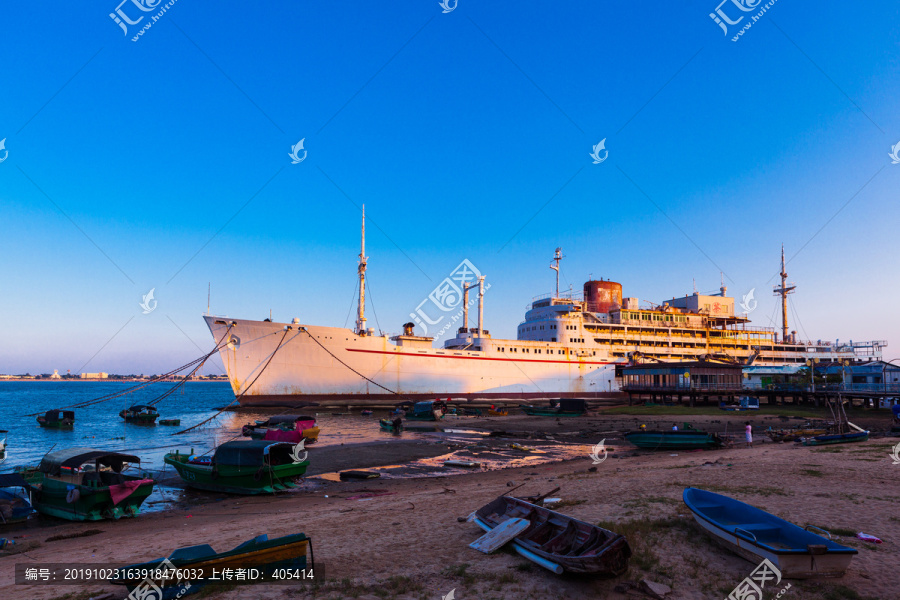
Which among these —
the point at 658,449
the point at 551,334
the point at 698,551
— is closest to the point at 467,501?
the point at 698,551

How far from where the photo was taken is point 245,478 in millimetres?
15086

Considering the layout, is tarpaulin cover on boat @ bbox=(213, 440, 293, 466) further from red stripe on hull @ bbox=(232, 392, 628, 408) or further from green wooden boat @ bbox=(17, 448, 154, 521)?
red stripe on hull @ bbox=(232, 392, 628, 408)

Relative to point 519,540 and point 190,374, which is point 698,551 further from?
point 190,374

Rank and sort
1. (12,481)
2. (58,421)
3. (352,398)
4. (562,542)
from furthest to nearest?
(352,398), (58,421), (12,481), (562,542)

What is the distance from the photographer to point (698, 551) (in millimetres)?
7227

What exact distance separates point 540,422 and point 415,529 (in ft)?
98.8

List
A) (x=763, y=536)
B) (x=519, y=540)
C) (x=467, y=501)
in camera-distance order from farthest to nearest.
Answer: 1. (x=467, y=501)
2. (x=519, y=540)
3. (x=763, y=536)

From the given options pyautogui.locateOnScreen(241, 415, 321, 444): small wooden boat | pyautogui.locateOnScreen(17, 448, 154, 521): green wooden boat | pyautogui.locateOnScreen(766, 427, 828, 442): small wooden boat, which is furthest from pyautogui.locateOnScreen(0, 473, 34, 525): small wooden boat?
pyautogui.locateOnScreen(766, 427, 828, 442): small wooden boat

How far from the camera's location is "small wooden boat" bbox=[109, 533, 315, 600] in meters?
5.93

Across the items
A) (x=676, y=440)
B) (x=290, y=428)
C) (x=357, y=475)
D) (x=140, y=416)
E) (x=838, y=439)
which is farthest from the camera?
A: (x=140, y=416)

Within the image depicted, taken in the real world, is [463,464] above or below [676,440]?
below

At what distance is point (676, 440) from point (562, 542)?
18169mm

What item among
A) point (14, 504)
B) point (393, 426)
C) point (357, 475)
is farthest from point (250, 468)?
point (393, 426)

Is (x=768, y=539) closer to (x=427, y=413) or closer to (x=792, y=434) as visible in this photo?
(x=792, y=434)
